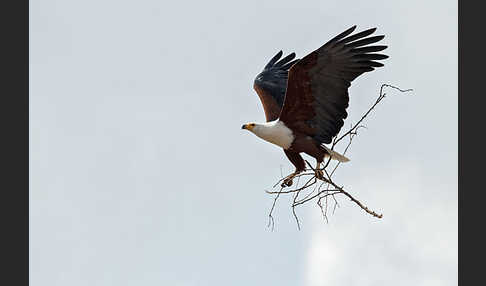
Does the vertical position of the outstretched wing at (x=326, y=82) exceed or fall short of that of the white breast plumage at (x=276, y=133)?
it exceeds it

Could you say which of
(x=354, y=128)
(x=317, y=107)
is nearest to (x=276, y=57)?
(x=317, y=107)

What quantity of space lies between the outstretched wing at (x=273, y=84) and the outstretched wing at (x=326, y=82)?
1.08m

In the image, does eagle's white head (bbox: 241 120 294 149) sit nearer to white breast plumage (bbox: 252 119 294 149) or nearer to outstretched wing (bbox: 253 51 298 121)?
white breast plumage (bbox: 252 119 294 149)

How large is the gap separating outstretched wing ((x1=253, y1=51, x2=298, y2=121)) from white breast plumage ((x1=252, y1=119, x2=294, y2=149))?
110 centimetres

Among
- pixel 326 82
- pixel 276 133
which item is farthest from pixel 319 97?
pixel 276 133

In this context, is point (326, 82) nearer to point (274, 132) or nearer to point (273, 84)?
point (274, 132)

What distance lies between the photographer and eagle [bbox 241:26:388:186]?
7.56 m

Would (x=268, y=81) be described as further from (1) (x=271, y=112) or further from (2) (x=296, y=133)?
(2) (x=296, y=133)

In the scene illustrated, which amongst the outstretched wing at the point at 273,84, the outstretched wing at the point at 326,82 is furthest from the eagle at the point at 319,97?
the outstretched wing at the point at 273,84

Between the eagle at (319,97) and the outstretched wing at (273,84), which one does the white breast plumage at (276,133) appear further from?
the outstretched wing at (273,84)

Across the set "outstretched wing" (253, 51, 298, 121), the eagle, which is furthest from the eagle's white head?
"outstretched wing" (253, 51, 298, 121)

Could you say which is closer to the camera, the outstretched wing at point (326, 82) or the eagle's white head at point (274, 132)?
the outstretched wing at point (326, 82)

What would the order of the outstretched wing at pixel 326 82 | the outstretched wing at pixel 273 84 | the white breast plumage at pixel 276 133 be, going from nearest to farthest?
the outstretched wing at pixel 326 82, the white breast plumage at pixel 276 133, the outstretched wing at pixel 273 84

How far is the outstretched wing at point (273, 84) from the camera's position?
9.09 meters
